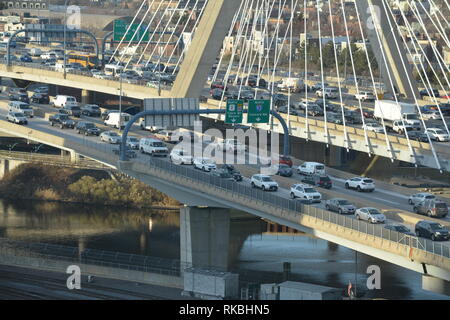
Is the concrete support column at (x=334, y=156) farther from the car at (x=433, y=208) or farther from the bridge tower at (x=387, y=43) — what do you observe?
the car at (x=433, y=208)

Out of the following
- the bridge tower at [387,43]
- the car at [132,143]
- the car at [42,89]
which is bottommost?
the car at [132,143]

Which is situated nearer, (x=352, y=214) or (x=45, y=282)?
(x=352, y=214)

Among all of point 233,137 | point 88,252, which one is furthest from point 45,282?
point 233,137

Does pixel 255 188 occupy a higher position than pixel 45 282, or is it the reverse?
pixel 255 188

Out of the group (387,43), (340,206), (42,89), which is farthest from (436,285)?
(42,89)

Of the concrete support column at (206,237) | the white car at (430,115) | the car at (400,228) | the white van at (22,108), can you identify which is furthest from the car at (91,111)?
the car at (400,228)

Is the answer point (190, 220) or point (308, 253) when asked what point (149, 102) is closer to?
point (190, 220)

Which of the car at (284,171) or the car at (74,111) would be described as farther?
the car at (74,111)
